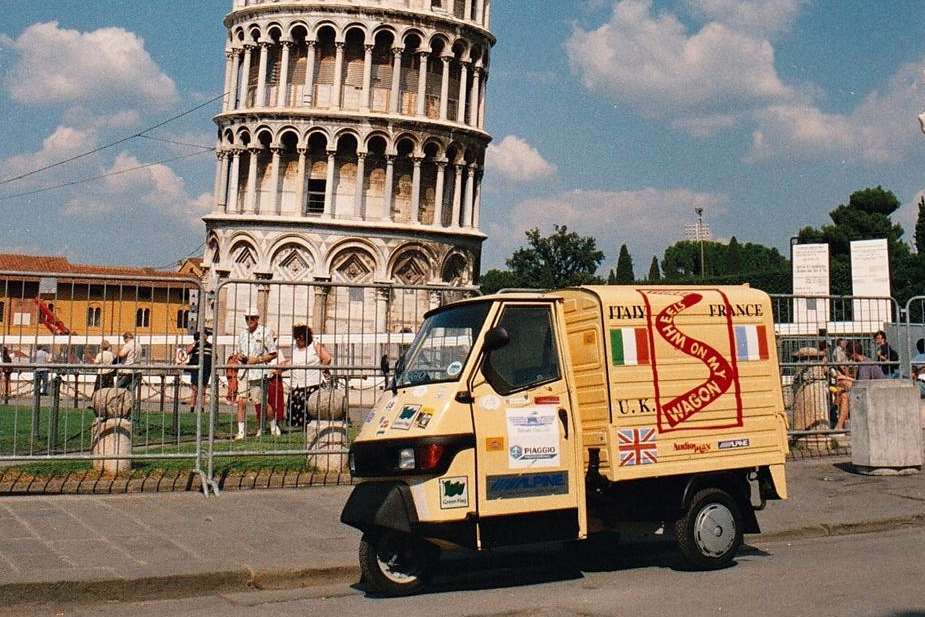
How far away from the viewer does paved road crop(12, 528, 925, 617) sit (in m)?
7.23

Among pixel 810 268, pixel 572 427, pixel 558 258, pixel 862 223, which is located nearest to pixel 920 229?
pixel 862 223

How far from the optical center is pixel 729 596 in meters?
7.56

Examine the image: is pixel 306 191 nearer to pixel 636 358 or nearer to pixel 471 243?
pixel 471 243

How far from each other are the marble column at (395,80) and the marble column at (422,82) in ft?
3.53

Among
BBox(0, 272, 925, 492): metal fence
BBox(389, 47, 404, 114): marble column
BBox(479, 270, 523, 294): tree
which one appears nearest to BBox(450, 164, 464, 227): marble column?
BBox(389, 47, 404, 114): marble column

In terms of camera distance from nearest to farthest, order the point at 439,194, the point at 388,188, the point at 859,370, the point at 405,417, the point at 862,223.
A: the point at 405,417, the point at 859,370, the point at 388,188, the point at 439,194, the point at 862,223

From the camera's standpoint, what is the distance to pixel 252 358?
497 inches

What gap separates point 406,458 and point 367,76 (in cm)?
4432

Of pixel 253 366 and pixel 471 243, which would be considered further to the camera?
pixel 471 243

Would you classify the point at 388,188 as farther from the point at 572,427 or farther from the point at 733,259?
the point at 733,259

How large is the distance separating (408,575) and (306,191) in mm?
44107

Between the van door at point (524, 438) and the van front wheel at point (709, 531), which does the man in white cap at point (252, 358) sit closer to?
the van door at point (524, 438)

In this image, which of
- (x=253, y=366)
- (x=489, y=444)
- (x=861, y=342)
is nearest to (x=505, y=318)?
(x=489, y=444)

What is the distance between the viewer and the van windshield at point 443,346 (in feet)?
26.3
